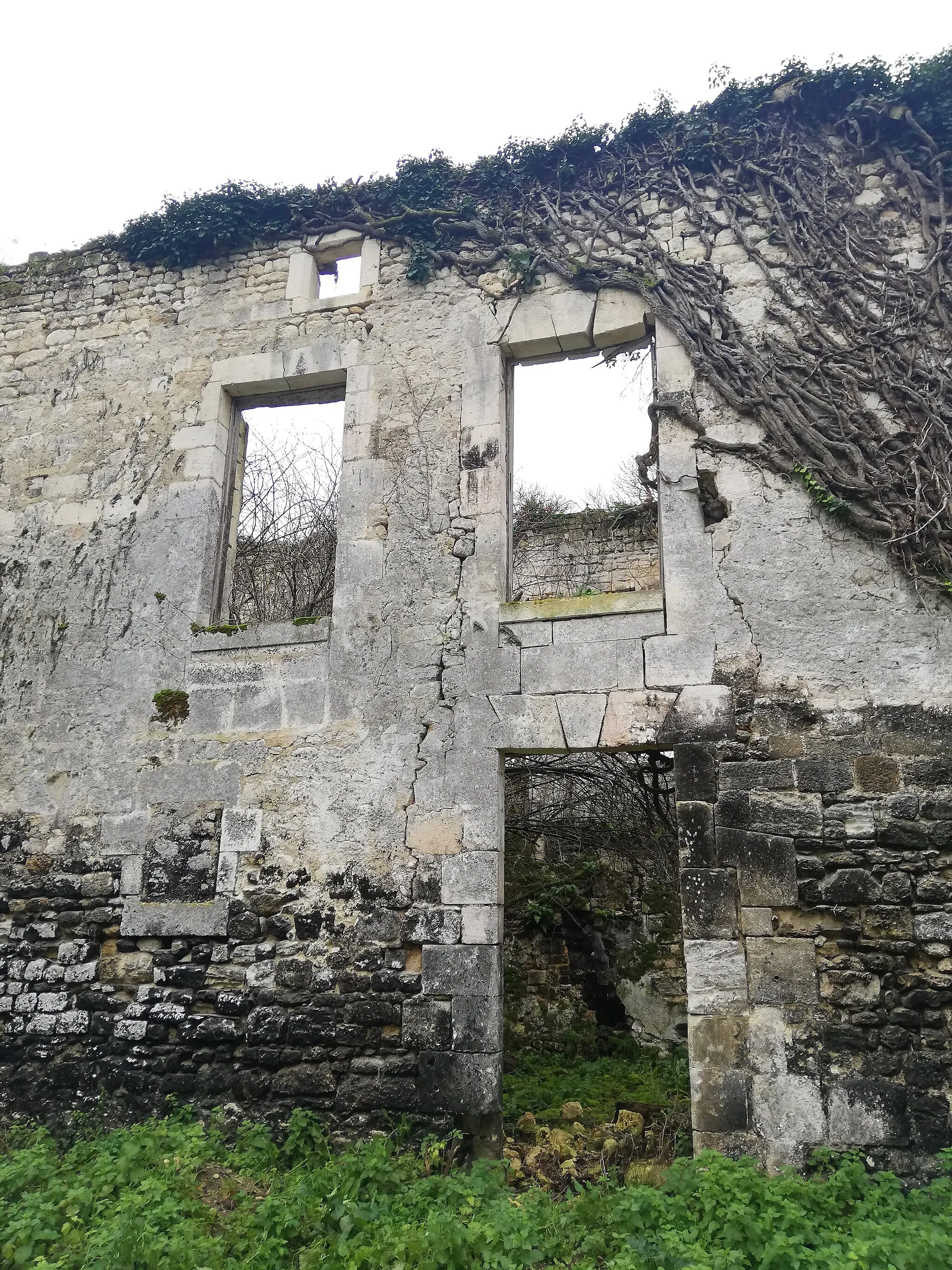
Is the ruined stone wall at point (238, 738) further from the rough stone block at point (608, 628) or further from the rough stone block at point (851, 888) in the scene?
the rough stone block at point (851, 888)

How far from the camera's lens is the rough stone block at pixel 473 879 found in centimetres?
A: 470

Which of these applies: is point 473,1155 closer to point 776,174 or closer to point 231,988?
point 231,988

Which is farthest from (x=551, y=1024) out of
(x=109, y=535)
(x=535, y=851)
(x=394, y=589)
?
(x=109, y=535)

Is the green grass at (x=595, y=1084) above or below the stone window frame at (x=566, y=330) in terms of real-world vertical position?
below

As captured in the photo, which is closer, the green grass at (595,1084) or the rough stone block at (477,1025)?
the rough stone block at (477,1025)

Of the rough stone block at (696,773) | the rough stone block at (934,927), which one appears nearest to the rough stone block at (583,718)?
the rough stone block at (696,773)

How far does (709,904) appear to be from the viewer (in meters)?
4.37

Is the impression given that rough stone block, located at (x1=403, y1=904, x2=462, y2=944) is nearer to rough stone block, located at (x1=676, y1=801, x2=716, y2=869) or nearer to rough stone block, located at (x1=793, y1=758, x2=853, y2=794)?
rough stone block, located at (x1=676, y1=801, x2=716, y2=869)

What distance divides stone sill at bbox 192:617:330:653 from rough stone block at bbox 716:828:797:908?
2.57m

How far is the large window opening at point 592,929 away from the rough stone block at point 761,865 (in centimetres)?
161

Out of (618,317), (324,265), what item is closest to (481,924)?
(618,317)

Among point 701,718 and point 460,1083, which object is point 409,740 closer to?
point 701,718

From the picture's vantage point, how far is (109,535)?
606 cm

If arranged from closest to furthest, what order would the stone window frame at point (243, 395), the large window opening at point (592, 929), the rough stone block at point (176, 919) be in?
the rough stone block at point (176, 919) → the stone window frame at point (243, 395) → the large window opening at point (592, 929)
